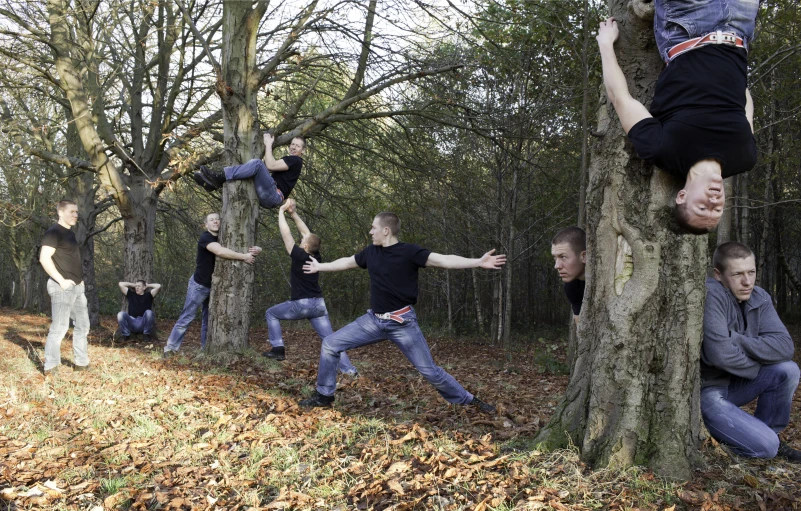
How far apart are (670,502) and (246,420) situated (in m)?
3.39

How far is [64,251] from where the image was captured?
22.8 ft

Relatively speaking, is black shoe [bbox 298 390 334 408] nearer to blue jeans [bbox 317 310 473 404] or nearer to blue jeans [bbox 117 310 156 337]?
blue jeans [bbox 317 310 473 404]

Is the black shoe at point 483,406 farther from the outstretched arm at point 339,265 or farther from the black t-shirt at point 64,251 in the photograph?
the black t-shirt at point 64,251

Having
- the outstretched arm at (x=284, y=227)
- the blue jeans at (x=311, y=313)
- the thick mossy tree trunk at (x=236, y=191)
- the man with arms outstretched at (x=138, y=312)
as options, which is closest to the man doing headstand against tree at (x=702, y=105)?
the outstretched arm at (x=284, y=227)

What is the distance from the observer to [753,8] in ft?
9.95

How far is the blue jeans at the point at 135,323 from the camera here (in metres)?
11.4

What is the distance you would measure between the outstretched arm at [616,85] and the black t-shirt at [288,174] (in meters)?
5.13

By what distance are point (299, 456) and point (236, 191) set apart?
501 cm

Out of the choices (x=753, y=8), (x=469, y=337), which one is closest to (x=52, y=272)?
(x=753, y=8)

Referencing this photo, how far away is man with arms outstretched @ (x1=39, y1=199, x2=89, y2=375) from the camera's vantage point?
6.87 metres

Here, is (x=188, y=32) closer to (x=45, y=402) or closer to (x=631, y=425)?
(x=45, y=402)

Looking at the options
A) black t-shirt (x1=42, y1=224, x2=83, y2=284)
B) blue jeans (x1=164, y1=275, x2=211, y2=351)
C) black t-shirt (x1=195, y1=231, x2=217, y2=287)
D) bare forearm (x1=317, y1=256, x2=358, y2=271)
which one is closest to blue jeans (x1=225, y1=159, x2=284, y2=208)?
black t-shirt (x1=195, y1=231, x2=217, y2=287)

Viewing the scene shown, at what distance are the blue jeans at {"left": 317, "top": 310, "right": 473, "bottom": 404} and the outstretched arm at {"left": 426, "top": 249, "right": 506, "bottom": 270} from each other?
55cm

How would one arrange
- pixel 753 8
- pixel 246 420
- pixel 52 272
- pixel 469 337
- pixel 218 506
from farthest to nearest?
1. pixel 469 337
2. pixel 52 272
3. pixel 246 420
4. pixel 218 506
5. pixel 753 8
